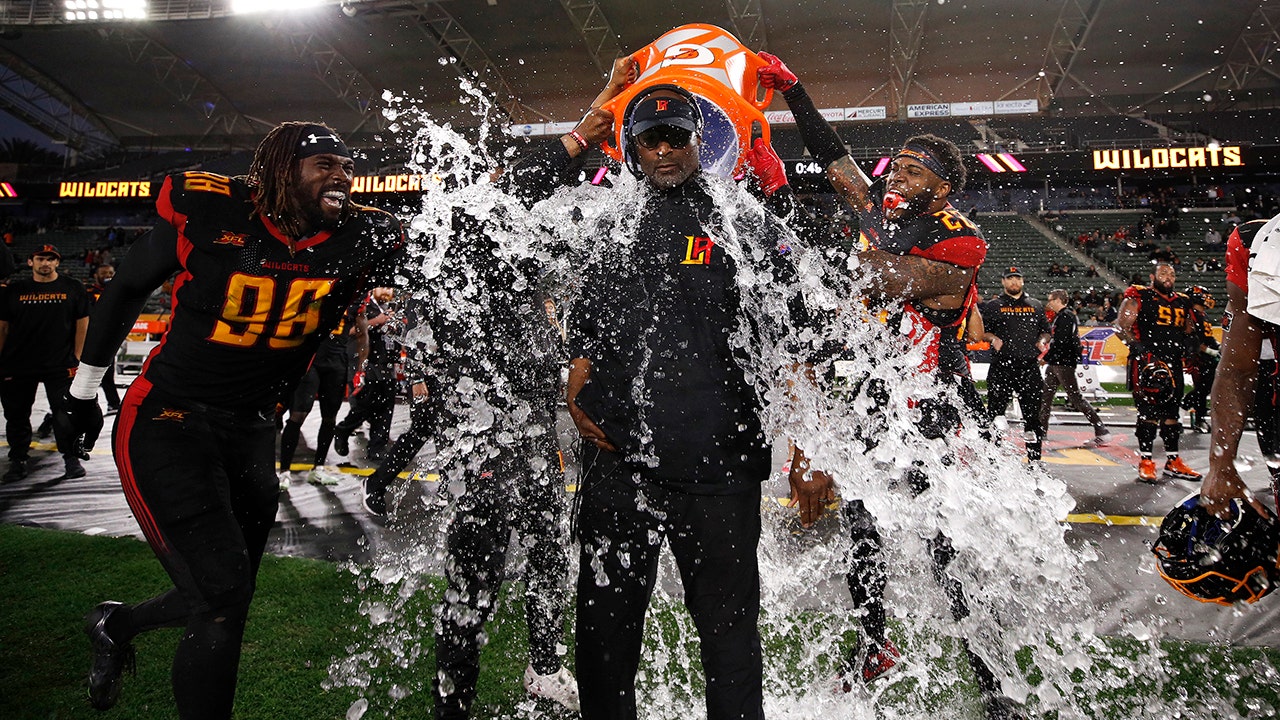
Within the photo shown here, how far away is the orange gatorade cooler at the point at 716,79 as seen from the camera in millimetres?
3318

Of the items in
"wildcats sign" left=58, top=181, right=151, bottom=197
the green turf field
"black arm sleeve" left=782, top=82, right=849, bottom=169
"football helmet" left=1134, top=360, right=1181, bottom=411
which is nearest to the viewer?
the green turf field

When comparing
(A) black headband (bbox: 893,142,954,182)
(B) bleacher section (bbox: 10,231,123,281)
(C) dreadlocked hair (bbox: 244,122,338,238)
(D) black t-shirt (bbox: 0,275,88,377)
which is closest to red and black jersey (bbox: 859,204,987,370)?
(A) black headband (bbox: 893,142,954,182)

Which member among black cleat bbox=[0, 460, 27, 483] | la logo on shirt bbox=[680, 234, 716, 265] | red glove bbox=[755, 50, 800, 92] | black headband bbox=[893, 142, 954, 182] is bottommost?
black cleat bbox=[0, 460, 27, 483]

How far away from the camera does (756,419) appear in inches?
79.7

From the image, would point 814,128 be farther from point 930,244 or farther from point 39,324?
point 39,324

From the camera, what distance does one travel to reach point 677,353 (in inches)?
76.9

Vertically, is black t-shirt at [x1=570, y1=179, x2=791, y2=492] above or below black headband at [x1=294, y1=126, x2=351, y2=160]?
below

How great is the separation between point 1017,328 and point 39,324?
32.5 feet

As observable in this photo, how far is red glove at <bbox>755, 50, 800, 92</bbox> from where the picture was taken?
3.16m

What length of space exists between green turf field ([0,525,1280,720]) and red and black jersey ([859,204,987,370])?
150 centimetres

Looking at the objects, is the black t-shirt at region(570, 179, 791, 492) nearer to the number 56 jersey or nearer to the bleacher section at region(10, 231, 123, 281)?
the number 56 jersey

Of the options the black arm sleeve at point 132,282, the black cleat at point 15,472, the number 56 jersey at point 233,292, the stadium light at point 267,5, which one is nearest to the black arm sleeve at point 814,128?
the number 56 jersey at point 233,292

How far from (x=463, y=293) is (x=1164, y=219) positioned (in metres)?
34.0

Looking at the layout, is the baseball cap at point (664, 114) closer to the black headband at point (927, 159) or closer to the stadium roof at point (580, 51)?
the black headband at point (927, 159)
